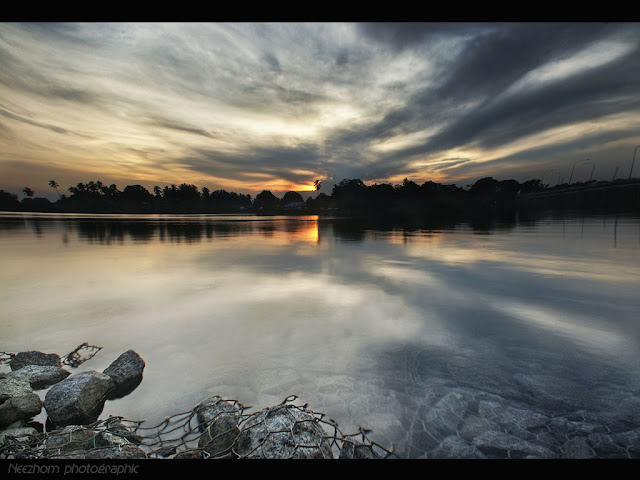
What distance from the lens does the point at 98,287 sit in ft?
32.3

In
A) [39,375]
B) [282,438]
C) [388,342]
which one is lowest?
[388,342]

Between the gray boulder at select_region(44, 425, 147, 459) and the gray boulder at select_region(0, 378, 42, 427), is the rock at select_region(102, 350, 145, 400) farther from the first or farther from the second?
the gray boulder at select_region(44, 425, 147, 459)

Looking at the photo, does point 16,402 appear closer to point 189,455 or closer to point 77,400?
point 77,400

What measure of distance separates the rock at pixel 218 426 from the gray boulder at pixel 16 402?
7.52ft

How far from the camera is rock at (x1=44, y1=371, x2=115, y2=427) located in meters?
3.49

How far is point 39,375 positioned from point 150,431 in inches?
106

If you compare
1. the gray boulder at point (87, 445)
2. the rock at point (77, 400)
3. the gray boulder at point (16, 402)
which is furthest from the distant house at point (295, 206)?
the gray boulder at point (87, 445)

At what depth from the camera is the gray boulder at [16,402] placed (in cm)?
332

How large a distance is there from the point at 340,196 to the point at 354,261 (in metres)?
168

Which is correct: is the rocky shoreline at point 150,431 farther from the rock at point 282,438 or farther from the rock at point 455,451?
the rock at point 455,451

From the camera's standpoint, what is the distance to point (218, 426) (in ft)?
10.5

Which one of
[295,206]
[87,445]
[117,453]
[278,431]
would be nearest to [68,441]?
[87,445]

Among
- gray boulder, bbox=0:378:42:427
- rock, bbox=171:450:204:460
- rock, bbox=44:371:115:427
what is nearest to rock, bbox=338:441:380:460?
rock, bbox=171:450:204:460
